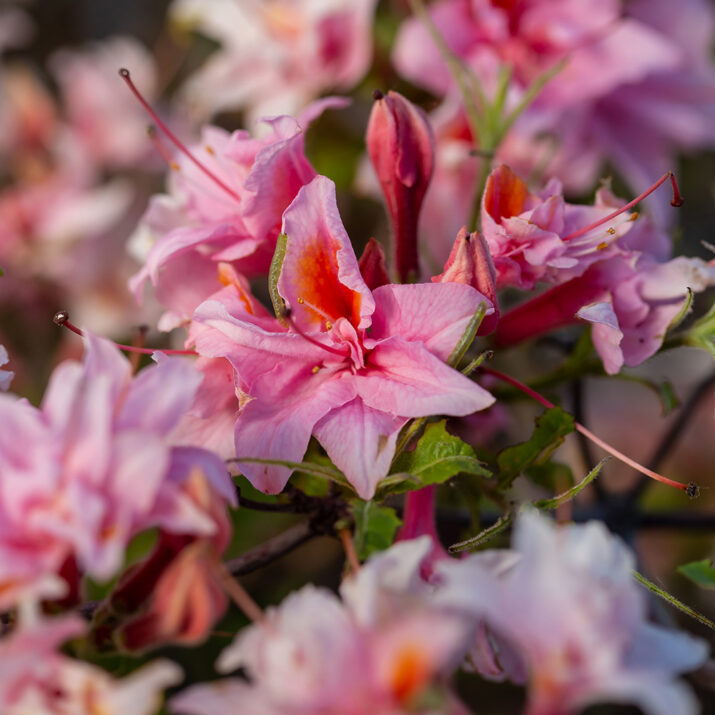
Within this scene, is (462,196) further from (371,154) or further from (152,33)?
(152,33)

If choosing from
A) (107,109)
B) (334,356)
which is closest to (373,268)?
(334,356)

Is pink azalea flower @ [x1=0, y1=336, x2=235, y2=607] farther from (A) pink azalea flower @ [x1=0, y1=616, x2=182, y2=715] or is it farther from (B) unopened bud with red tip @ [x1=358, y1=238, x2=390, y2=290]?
(B) unopened bud with red tip @ [x1=358, y1=238, x2=390, y2=290]

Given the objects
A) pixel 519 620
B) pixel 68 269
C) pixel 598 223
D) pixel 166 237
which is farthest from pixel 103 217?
pixel 519 620

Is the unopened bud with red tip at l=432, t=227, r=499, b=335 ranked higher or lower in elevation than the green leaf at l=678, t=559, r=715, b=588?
higher

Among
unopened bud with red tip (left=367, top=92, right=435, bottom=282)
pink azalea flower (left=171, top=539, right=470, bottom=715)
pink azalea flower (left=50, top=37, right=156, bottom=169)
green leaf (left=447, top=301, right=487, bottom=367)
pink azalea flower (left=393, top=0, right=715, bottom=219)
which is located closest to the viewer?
pink azalea flower (left=171, top=539, right=470, bottom=715)

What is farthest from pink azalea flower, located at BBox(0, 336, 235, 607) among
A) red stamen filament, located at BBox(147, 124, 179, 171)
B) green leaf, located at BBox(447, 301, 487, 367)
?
red stamen filament, located at BBox(147, 124, 179, 171)
